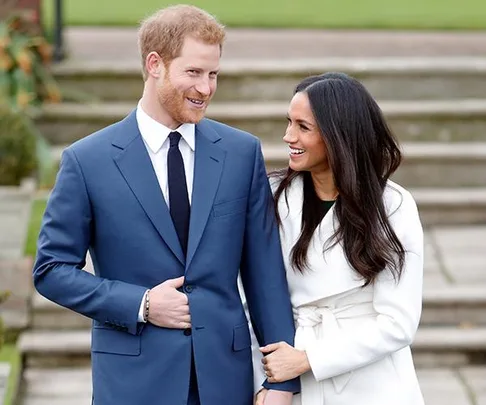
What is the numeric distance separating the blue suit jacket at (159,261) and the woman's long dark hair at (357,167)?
0.19 meters

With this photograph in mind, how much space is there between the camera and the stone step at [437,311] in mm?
5828

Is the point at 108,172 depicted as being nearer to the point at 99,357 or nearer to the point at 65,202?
the point at 65,202

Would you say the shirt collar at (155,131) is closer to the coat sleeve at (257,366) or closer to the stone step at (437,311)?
the coat sleeve at (257,366)

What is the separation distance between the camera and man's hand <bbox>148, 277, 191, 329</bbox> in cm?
318

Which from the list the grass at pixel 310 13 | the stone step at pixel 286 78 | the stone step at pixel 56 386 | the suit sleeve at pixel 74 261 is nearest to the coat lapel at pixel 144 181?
the suit sleeve at pixel 74 261

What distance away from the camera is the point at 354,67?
7238mm

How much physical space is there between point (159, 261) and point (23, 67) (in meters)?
3.90

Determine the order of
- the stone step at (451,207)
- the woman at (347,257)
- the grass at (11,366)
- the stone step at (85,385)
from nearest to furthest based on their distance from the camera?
the woman at (347,257)
the grass at (11,366)
the stone step at (85,385)
the stone step at (451,207)

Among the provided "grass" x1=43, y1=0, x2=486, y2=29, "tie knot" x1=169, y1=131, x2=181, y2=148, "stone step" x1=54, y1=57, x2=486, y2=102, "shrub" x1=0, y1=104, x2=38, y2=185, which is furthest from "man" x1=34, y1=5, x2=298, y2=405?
"grass" x1=43, y1=0, x2=486, y2=29

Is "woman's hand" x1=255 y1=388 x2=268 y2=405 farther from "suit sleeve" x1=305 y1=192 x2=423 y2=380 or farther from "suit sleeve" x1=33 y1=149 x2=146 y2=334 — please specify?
"suit sleeve" x1=33 y1=149 x2=146 y2=334

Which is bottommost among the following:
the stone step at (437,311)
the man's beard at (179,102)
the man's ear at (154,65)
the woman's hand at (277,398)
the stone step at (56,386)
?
the stone step at (56,386)

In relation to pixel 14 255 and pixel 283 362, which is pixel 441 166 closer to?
pixel 14 255

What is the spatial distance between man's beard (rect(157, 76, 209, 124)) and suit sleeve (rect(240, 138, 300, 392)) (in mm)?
266

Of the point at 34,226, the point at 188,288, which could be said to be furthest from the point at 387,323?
the point at 34,226
